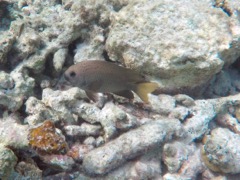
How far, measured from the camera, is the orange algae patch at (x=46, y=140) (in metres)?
2.42

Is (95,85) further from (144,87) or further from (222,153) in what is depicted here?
(222,153)

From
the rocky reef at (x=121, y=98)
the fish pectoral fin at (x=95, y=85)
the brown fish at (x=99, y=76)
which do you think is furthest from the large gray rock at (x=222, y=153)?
the fish pectoral fin at (x=95, y=85)

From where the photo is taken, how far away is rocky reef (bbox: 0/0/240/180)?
110 inches

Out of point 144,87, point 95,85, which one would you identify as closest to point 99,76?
point 95,85

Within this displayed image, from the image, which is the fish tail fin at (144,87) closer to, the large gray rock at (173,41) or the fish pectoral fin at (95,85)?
the fish pectoral fin at (95,85)

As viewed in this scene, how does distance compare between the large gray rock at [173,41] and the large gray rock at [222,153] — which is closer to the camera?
the large gray rock at [222,153]

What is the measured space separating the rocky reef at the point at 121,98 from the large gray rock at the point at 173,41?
0.05ft

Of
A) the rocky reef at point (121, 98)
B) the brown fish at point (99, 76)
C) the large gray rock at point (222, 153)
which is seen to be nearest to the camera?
the brown fish at point (99, 76)

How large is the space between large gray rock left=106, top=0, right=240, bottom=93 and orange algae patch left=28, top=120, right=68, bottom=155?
4.98 ft

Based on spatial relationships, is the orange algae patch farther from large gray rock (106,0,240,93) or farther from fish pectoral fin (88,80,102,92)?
large gray rock (106,0,240,93)

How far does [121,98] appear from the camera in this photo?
11.2ft

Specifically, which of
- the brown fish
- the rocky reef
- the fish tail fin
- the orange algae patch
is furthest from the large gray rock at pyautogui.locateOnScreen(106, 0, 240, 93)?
the orange algae patch

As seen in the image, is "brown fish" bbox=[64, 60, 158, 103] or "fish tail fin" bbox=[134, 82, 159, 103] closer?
"brown fish" bbox=[64, 60, 158, 103]

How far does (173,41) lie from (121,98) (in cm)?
104
